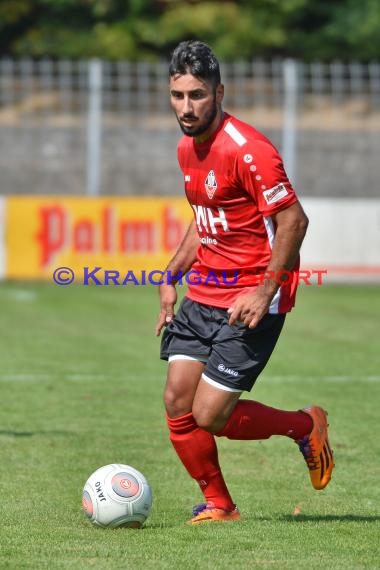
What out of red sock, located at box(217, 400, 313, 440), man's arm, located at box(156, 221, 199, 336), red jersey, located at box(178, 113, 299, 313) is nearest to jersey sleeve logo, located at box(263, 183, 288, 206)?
red jersey, located at box(178, 113, 299, 313)

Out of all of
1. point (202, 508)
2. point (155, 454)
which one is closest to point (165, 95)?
point (155, 454)

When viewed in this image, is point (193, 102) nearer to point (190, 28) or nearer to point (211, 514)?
point (211, 514)

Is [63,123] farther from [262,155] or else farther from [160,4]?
[262,155]

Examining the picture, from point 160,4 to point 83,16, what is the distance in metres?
1.89

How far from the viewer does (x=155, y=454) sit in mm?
7949

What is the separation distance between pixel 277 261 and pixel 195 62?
0.98 m

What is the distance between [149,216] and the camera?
1912 centimetres

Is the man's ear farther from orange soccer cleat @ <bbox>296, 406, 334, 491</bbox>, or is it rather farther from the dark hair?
orange soccer cleat @ <bbox>296, 406, 334, 491</bbox>

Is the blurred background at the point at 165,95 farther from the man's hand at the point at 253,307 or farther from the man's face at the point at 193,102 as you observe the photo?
the man's hand at the point at 253,307

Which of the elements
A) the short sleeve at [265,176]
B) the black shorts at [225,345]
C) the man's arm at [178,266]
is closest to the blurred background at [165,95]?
the man's arm at [178,266]

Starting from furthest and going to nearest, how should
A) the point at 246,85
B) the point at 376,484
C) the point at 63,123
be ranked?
1. the point at 63,123
2. the point at 246,85
3. the point at 376,484

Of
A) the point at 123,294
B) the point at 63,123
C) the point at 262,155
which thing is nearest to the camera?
the point at 262,155

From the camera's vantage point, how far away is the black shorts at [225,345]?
6027mm

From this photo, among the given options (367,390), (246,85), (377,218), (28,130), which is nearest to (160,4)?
(28,130)
